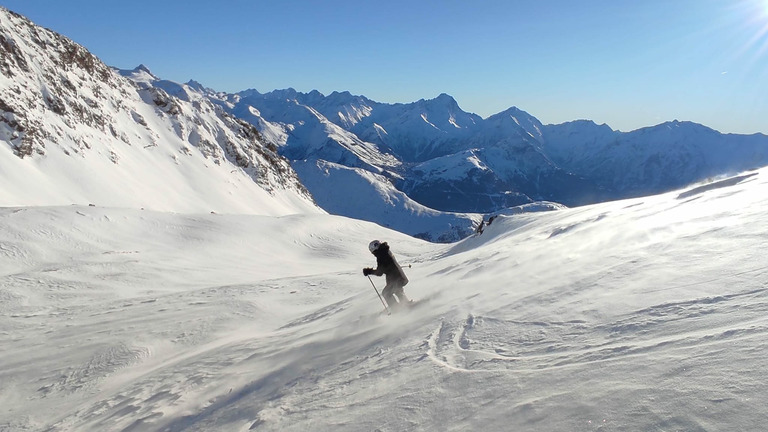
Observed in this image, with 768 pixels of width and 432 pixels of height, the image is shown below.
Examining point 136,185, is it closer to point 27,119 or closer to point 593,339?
point 27,119

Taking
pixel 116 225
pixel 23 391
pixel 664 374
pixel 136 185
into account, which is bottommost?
pixel 664 374

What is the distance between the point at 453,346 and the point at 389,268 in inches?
190

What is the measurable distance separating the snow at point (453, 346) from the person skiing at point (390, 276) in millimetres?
598

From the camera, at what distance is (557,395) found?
3949 mm

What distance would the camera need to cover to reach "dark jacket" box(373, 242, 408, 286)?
1048 centimetres

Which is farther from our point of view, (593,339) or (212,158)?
(212,158)

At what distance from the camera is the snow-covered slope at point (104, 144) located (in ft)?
174

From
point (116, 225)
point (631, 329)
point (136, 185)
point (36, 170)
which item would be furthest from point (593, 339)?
point (136, 185)

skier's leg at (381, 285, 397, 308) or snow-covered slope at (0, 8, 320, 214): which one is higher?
snow-covered slope at (0, 8, 320, 214)

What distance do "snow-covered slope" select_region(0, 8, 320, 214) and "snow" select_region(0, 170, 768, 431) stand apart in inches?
1338

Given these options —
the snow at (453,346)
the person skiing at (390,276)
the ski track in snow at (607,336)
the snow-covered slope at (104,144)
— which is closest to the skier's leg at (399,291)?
the person skiing at (390,276)

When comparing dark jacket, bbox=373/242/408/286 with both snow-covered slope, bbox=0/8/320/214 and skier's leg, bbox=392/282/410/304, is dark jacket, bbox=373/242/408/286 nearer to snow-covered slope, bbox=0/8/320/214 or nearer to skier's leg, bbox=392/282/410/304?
skier's leg, bbox=392/282/410/304

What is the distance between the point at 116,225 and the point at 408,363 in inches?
978

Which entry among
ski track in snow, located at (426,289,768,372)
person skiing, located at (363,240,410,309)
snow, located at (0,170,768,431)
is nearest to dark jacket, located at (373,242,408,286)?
person skiing, located at (363,240,410,309)
